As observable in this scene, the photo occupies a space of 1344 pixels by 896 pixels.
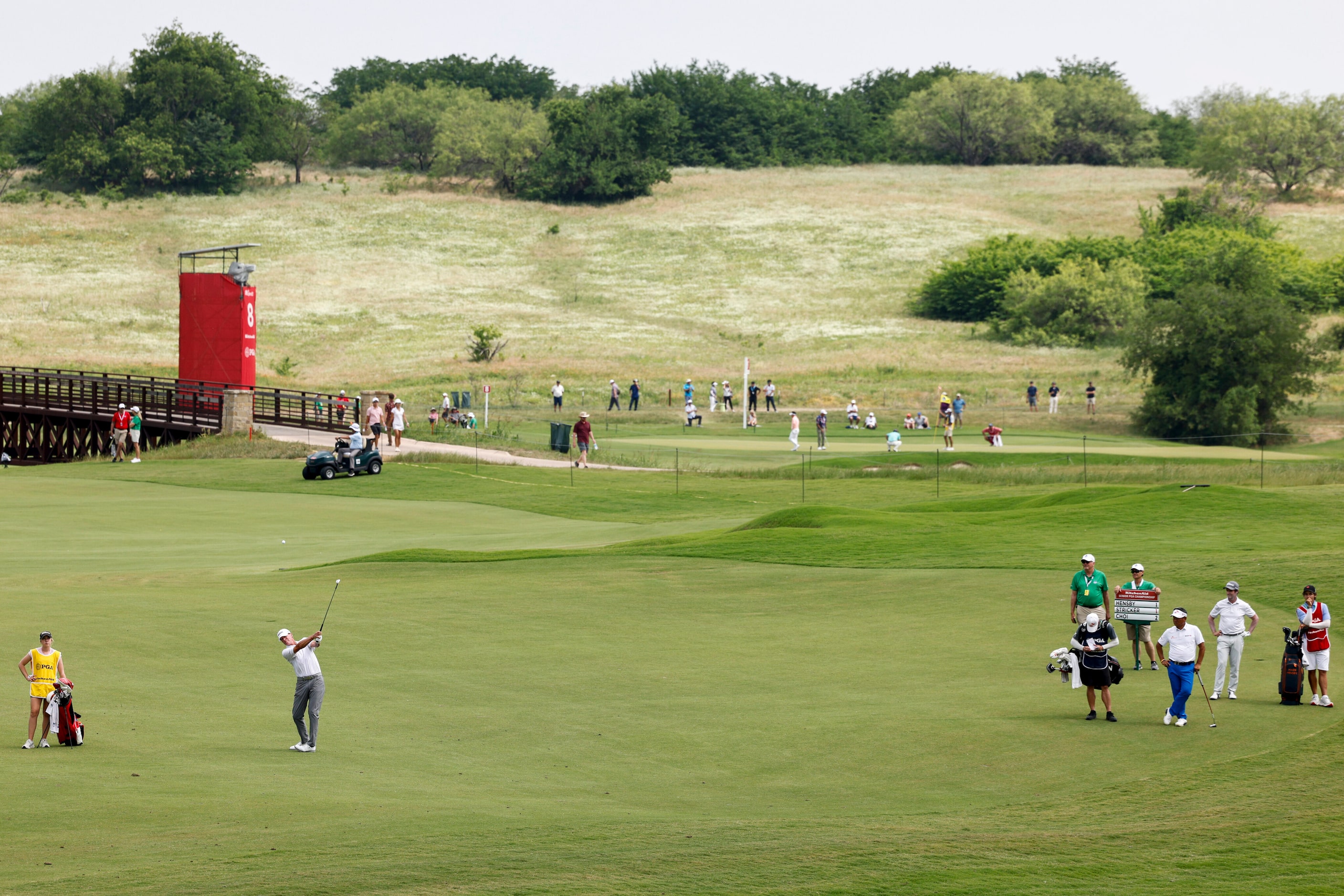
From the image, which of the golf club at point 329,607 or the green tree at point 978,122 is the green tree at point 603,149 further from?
the golf club at point 329,607

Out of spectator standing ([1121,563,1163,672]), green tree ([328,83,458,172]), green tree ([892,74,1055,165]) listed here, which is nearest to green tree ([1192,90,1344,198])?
green tree ([892,74,1055,165])

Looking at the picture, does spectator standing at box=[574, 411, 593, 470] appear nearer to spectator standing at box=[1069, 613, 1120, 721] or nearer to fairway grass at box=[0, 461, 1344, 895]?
fairway grass at box=[0, 461, 1344, 895]

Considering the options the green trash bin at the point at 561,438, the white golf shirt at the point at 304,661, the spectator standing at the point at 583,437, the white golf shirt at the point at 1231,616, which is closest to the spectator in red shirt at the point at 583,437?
the spectator standing at the point at 583,437

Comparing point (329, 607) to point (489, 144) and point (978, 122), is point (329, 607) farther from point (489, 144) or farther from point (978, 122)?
point (978, 122)

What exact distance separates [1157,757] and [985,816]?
373cm

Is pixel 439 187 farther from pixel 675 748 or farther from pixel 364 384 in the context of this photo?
pixel 675 748

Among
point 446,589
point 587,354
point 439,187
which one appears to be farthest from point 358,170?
point 446,589

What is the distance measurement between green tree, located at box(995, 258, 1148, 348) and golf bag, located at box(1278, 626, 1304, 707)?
83.2 metres

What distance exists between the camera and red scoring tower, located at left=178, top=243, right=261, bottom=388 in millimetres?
62562

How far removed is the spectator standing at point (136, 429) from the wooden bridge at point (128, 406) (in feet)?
13.2

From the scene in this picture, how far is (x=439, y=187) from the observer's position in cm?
15138

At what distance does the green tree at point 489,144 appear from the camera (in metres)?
150

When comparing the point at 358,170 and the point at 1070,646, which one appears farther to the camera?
the point at 358,170

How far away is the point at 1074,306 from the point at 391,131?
316ft
